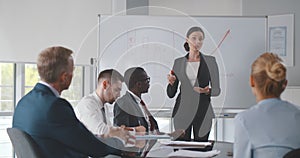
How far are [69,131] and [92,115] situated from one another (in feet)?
1.74

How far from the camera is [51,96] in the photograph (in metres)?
2.00

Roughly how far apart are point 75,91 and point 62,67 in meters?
2.66

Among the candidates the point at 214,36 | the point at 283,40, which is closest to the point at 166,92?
the point at 214,36

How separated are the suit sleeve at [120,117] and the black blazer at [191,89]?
1.30 metres

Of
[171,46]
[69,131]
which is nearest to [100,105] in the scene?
[69,131]

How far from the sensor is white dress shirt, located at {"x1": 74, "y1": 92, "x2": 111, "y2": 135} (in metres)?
2.41

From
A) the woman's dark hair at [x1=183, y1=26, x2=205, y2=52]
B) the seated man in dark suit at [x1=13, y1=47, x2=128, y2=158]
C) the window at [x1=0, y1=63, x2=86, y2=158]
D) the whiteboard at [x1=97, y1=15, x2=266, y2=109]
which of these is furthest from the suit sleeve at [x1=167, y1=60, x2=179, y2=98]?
the seated man in dark suit at [x1=13, y1=47, x2=128, y2=158]

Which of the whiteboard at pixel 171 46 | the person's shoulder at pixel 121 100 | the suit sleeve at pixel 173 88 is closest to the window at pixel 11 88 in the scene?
the whiteboard at pixel 171 46

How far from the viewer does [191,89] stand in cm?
390

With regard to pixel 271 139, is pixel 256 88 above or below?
above

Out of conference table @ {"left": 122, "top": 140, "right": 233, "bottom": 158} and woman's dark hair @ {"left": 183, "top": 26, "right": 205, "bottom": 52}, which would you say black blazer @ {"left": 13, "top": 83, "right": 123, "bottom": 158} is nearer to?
conference table @ {"left": 122, "top": 140, "right": 233, "bottom": 158}

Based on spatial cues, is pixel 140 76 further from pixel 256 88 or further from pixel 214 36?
pixel 214 36

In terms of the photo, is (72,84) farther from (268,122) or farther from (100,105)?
(268,122)

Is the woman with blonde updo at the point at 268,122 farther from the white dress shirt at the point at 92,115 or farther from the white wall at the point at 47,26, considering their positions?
the white wall at the point at 47,26
